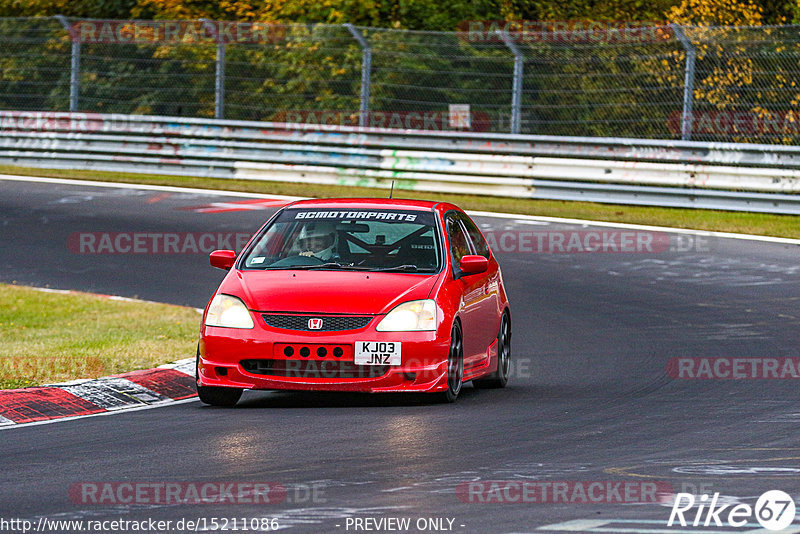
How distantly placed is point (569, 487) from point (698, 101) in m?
16.9

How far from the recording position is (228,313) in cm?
974

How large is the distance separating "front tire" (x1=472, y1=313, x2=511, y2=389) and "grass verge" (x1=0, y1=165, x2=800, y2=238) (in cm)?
987

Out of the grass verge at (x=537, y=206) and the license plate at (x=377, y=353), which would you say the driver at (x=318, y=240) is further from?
the grass verge at (x=537, y=206)

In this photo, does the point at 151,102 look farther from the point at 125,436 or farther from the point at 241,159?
the point at 125,436

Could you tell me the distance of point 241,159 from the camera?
88.7 ft

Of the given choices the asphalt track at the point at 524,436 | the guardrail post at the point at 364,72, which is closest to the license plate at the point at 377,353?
the asphalt track at the point at 524,436

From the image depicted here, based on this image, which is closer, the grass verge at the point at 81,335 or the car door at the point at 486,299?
the car door at the point at 486,299

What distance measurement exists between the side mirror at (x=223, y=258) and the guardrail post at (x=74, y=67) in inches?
721

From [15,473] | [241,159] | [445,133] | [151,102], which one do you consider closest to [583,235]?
[445,133]

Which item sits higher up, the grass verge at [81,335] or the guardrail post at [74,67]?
the guardrail post at [74,67]

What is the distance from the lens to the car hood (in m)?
9.57

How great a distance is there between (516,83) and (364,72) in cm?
288

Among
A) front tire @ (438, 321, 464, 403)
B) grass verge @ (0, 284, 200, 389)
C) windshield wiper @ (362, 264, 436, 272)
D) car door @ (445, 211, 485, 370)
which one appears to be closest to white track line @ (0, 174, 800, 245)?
grass verge @ (0, 284, 200, 389)

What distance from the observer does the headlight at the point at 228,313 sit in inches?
380
